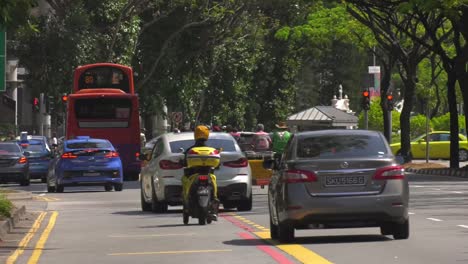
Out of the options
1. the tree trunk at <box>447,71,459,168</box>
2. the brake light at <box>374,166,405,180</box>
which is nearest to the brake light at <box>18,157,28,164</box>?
the tree trunk at <box>447,71,459,168</box>

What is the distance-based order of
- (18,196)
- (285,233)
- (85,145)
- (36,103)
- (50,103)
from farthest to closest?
(36,103) → (50,103) → (85,145) → (18,196) → (285,233)

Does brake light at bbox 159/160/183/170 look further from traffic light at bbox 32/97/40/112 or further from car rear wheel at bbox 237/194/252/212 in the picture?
traffic light at bbox 32/97/40/112

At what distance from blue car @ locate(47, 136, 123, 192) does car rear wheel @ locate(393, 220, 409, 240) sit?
840 inches

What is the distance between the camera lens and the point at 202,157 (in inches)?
901

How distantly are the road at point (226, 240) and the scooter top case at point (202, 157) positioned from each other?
1019 mm

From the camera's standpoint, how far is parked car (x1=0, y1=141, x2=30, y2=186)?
150 ft

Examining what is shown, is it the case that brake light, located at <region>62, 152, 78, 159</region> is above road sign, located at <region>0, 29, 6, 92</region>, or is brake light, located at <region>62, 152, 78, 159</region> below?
below

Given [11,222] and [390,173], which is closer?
[390,173]

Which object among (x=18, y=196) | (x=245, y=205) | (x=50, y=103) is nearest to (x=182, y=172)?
(x=245, y=205)

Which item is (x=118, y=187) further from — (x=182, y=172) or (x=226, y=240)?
(x=226, y=240)

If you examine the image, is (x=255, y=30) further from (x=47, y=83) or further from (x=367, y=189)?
(x=367, y=189)

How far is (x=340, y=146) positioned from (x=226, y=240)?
7.13ft

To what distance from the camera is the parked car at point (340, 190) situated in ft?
59.9

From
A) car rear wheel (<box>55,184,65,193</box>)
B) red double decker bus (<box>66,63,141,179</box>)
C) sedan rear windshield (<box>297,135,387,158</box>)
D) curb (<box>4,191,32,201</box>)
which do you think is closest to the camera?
sedan rear windshield (<box>297,135,387,158</box>)
